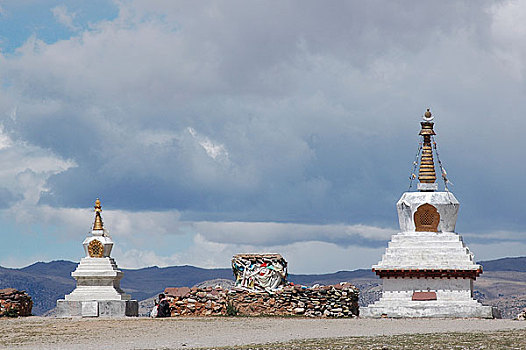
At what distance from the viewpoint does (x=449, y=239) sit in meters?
51.2

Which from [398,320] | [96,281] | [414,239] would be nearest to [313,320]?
[398,320]

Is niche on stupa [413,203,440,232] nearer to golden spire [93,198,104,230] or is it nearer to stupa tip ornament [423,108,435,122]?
stupa tip ornament [423,108,435,122]

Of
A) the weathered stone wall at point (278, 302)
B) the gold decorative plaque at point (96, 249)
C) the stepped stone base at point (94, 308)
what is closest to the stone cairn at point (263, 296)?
the weathered stone wall at point (278, 302)

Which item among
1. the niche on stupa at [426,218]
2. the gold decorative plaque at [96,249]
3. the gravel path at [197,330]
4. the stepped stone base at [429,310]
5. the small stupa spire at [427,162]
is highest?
the small stupa spire at [427,162]

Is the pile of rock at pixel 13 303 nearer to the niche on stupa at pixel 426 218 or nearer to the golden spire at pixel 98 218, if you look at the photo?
the golden spire at pixel 98 218

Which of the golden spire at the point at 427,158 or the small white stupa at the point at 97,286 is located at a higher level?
the golden spire at the point at 427,158

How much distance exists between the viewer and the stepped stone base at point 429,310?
49.1m

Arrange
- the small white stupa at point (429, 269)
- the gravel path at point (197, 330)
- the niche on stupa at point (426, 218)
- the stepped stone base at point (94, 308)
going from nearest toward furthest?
the gravel path at point (197, 330) < the small white stupa at point (429, 269) < the niche on stupa at point (426, 218) < the stepped stone base at point (94, 308)

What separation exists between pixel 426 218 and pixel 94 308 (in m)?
18.8

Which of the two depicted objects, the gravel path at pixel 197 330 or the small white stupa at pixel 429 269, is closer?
the gravel path at pixel 197 330

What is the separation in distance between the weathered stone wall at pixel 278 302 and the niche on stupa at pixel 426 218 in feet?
15.0

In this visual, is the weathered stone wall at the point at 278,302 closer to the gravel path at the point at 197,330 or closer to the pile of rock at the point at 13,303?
the gravel path at the point at 197,330

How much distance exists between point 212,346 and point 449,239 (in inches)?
779

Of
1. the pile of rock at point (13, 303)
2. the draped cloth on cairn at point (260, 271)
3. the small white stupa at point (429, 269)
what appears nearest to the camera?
the small white stupa at point (429, 269)
